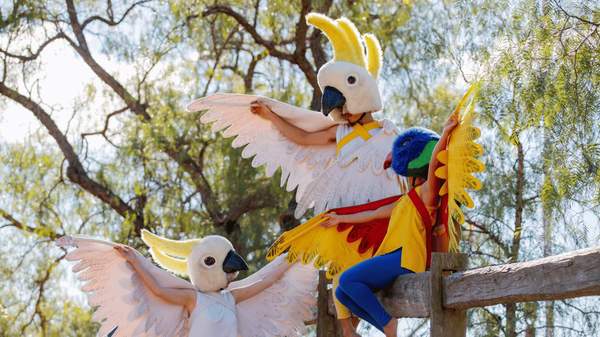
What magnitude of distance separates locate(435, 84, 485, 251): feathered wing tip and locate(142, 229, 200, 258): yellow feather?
1380mm

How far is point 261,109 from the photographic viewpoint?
4.91 meters

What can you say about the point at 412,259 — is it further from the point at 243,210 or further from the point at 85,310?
the point at 85,310

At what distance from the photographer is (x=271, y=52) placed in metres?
8.38

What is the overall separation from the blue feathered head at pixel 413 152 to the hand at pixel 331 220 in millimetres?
339

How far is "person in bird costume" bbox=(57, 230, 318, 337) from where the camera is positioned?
456cm

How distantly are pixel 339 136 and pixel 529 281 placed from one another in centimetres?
146

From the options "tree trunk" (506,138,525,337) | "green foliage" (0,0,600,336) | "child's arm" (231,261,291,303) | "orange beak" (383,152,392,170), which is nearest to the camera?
"orange beak" (383,152,392,170)

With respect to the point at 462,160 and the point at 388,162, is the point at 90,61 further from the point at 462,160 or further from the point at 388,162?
the point at 462,160

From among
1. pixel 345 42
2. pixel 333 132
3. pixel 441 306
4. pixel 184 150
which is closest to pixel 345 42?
pixel 345 42

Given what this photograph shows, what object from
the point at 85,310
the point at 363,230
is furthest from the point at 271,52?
the point at 363,230

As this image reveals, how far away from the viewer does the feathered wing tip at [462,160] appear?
376 centimetres

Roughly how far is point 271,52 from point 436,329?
4946 mm

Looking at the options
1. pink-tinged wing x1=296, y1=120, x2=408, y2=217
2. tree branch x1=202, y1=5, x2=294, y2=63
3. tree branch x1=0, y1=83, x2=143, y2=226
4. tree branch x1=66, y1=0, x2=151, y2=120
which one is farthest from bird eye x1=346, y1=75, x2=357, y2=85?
tree branch x1=66, y1=0, x2=151, y2=120

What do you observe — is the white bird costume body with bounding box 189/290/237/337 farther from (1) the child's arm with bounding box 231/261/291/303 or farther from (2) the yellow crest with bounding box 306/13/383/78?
(2) the yellow crest with bounding box 306/13/383/78
